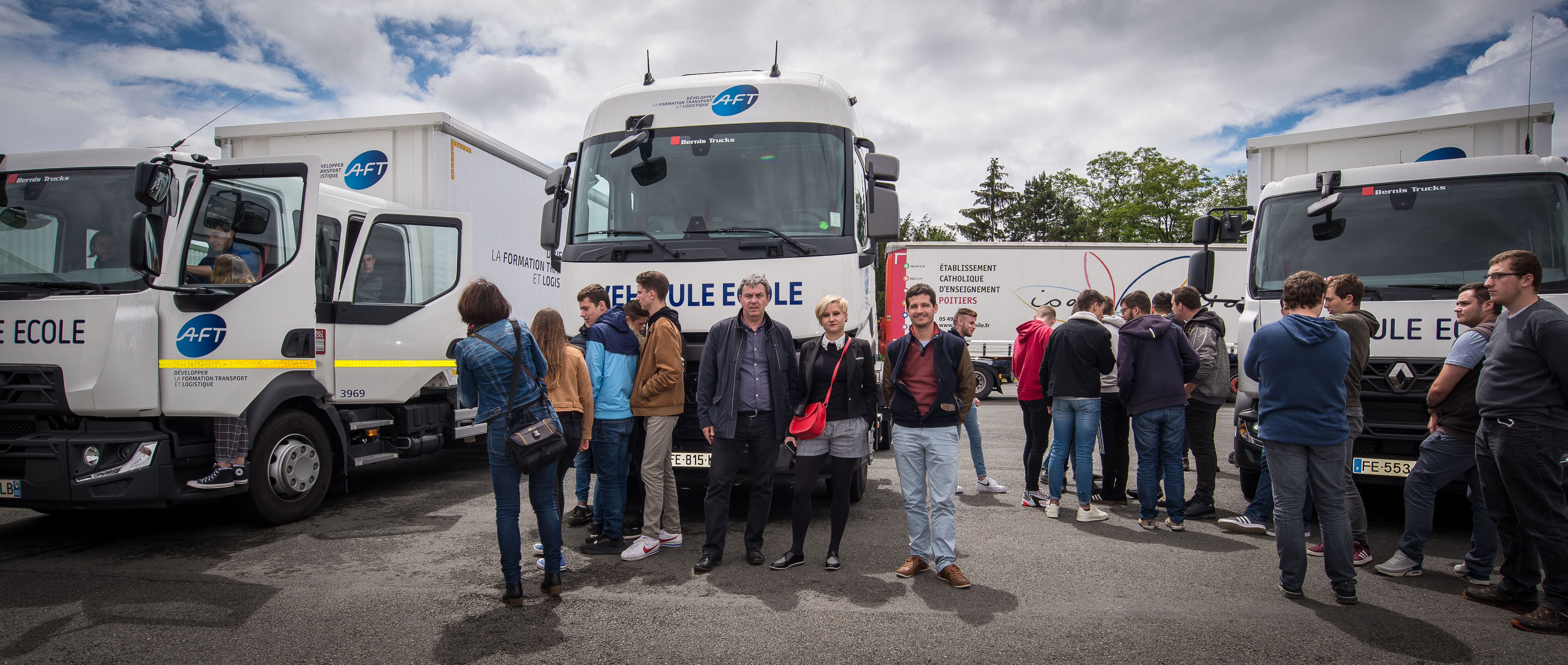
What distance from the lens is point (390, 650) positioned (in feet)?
11.4

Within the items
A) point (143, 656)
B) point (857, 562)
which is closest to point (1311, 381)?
point (857, 562)

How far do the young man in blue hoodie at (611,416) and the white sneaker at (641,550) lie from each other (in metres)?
0.17

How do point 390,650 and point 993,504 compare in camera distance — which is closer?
point 390,650

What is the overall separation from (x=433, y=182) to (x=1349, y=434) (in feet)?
23.8

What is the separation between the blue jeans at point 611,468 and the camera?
4.97 meters

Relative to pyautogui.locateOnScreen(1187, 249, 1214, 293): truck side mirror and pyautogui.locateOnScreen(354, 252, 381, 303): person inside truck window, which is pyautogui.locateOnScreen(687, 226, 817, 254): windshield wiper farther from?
pyautogui.locateOnScreen(1187, 249, 1214, 293): truck side mirror

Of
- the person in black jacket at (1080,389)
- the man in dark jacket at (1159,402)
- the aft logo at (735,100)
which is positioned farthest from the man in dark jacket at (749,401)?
the man in dark jacket at (1159,402)

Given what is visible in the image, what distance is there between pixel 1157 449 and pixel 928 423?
2287 mm

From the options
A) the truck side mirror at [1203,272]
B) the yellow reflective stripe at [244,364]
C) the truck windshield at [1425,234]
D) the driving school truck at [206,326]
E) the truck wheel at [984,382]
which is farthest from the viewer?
the truck wheel at [984,382]

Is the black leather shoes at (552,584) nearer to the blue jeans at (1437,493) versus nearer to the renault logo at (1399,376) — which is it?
the blue jeans at (1437,493)

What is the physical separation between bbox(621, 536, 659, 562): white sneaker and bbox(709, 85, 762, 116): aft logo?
307 centimetres

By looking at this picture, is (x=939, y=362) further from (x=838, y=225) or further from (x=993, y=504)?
(x=993, y=504)

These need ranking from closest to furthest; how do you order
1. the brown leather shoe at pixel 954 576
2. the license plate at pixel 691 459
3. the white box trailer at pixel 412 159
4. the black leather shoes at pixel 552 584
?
the black leather shoes at pixel 552 584
the brown leather shoe at pixel 954 576
the license plate at pixel 691 459
the white box trailer at pixel 412 159

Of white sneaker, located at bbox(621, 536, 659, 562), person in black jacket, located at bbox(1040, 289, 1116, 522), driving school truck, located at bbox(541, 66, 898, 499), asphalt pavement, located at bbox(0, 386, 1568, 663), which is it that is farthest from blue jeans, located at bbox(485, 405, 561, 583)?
person in black jacket, located at bbox(1040, 289, 1116, 522)
